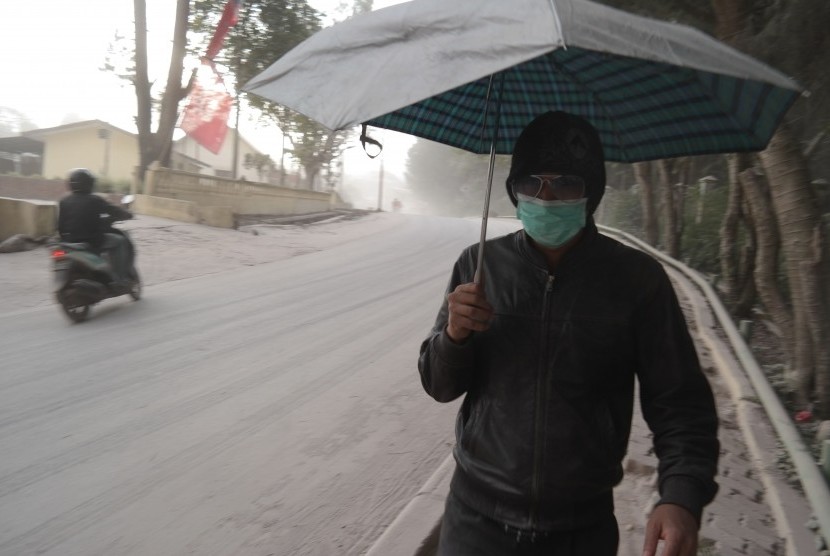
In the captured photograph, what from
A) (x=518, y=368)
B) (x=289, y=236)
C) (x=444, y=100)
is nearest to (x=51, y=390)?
(x=444, y=100)

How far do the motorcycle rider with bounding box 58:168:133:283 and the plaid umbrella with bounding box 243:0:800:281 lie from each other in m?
6.65

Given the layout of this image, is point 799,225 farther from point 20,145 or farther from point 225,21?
point 20,145

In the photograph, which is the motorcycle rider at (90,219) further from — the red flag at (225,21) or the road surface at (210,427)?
the red flag at (225,21)

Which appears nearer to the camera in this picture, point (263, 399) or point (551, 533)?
point (551, 533)

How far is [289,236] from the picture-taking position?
19.1 m

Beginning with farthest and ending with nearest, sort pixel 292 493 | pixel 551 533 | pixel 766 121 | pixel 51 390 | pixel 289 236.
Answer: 1. pixel 289 236
2. pixel 51 390
3. pixel 292 493
4. pixel 766 121
5. pixel 551 533

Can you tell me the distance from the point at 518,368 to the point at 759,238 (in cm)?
687

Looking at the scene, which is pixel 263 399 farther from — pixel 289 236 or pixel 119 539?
pixel 289 236

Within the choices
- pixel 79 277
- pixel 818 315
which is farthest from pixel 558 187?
pixel 79 277

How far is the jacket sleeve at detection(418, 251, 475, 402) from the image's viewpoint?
5.74ft

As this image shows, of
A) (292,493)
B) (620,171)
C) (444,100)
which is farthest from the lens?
(620,171)

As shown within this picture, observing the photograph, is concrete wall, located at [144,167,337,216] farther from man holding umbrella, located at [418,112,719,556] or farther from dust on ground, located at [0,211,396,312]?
man holding umbrella, located at [418,112,719,556]

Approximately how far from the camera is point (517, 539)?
1718mm

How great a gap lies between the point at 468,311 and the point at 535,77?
127cm
